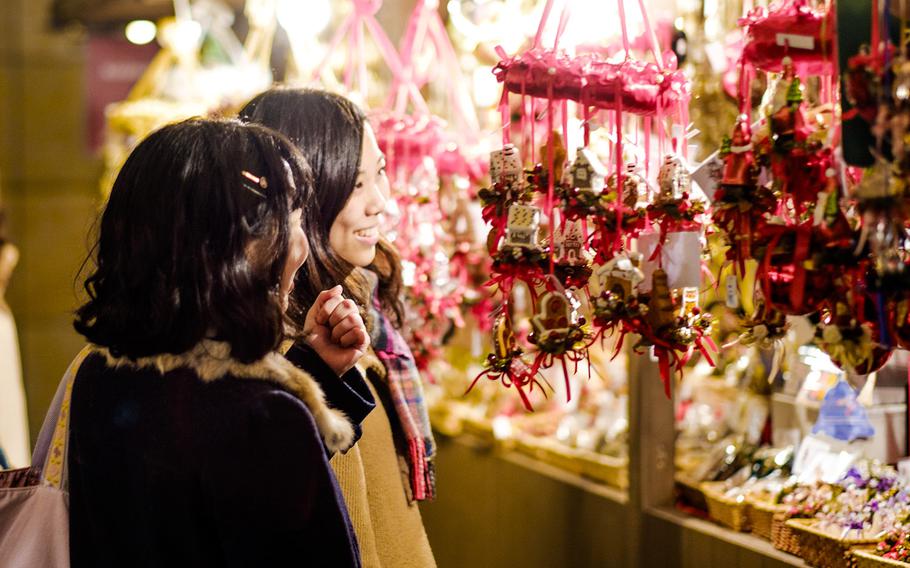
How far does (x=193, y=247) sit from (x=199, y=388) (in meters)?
0.19

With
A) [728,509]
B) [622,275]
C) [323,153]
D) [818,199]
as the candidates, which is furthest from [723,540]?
[323,153]

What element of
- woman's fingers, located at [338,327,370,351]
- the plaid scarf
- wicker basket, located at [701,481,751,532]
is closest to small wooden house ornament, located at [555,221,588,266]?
woman's fingers, located at [338,327,370,351]

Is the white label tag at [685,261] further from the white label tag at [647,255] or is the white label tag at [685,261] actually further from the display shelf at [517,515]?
the display shelf at [517,515]

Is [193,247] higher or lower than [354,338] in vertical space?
higher

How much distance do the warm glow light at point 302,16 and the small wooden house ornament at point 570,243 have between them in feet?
5.88

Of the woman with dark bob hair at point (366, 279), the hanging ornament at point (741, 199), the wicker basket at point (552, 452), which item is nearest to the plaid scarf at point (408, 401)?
the woman with dark bob hair at point (366, 279)

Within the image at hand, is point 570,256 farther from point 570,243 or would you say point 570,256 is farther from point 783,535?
point 783,535

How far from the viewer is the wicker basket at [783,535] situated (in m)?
2.16

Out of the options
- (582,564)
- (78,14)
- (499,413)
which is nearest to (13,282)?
(78,14)

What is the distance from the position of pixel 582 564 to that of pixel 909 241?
1.71 m

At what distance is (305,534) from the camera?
4.44 ft

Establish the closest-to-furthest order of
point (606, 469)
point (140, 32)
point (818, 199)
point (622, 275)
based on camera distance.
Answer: point (818, 199) < point (622, 275) < point (606, 469) < point (140, 32)

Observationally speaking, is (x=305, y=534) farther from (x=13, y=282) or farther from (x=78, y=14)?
(x=13, y=282)

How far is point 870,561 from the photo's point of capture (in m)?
1.95
